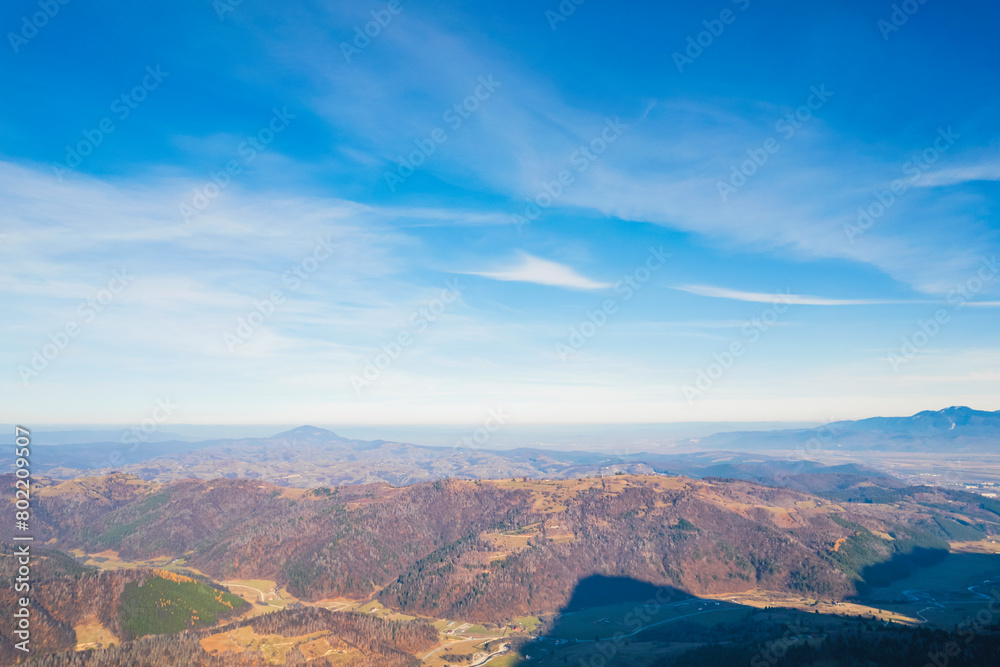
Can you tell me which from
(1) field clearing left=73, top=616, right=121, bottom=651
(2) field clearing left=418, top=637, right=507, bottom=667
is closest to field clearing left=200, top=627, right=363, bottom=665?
(2) field clearing left=418, top=637, right=507, bottom=667

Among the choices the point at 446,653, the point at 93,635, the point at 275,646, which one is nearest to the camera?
the point at 275,646

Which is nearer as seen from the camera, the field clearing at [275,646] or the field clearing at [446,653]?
the field clearing at [275,646]

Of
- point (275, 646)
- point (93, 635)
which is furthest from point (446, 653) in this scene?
point (93, 635)

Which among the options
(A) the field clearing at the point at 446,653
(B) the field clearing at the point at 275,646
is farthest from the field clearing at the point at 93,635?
(A) the field clearing at the point at 446,653

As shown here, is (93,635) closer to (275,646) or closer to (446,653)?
(275,646)

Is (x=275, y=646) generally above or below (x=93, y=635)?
above

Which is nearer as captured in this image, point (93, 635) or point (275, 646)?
point (275, 646)

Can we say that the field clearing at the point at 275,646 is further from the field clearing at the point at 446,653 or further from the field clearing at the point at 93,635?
the field clearing at the point at 93,635

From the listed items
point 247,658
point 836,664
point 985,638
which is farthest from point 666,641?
point 247,658

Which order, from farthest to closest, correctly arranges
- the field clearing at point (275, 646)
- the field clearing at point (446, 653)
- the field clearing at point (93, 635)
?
1. the field clearing at point (446, 653)
2. the field clearing at point (93, 635)
3. the field clearing at point (275, 646)

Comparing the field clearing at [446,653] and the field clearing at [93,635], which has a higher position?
the field clearing at [93,635]

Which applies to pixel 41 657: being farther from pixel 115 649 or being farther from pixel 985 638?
pixel 985 638
